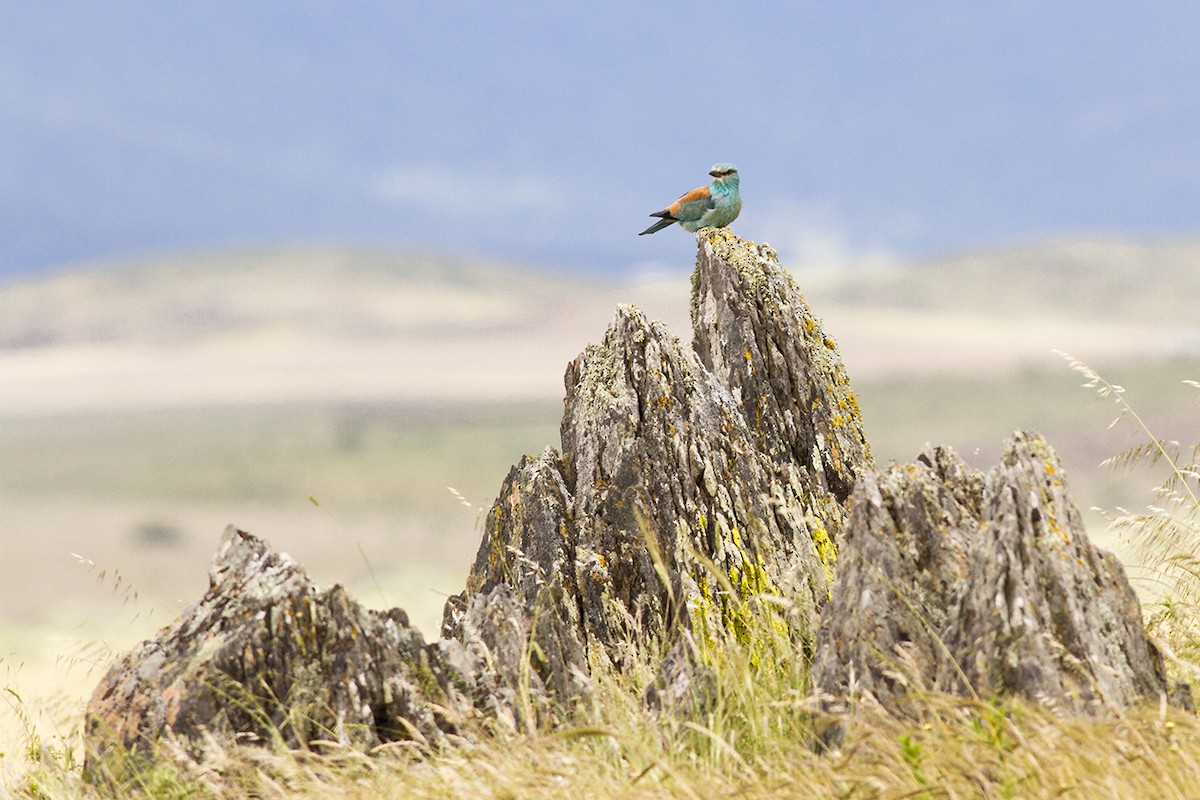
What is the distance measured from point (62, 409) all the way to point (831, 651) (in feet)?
655

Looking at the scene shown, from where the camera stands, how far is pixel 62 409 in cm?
18750

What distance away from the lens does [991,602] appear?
6594 mm

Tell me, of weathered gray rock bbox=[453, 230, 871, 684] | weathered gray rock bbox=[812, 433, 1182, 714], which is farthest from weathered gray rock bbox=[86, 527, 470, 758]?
weathered gray rock bbox=[812, 433, 1182, 714]

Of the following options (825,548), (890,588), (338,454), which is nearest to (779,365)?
(825,548)

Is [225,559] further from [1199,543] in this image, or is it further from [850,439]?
[1199,543]

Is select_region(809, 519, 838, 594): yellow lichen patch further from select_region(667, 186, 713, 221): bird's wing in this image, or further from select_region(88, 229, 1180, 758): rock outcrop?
select_region(667, 186, 713, 221): bird's wing

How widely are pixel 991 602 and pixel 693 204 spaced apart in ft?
20.0

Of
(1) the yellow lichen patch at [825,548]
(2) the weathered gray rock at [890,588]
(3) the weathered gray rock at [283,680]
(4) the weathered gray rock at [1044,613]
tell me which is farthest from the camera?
(1) the yellow lichen patch at [825,548]

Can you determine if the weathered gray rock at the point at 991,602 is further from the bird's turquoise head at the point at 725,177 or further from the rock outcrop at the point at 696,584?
the bird's turquoise head at the point at 725,177

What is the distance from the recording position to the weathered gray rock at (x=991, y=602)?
6504 millimetres

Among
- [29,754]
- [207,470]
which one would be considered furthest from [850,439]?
[207,470]

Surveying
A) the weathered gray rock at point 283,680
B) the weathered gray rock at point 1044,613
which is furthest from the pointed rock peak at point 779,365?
the weathered gray rock at point 283,680

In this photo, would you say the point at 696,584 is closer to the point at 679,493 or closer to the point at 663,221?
the point at 679,493

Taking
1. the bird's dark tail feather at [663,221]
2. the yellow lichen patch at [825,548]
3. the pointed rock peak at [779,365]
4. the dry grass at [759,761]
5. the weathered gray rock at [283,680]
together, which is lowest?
the dry grass at [759,761]
